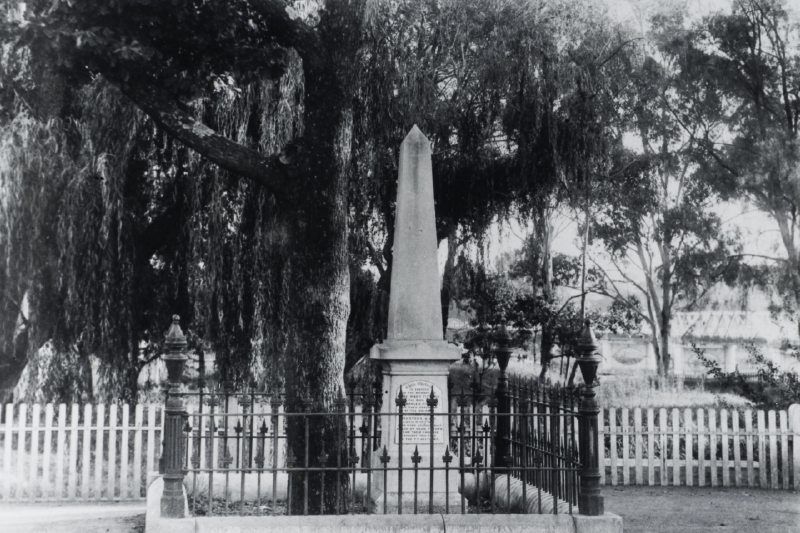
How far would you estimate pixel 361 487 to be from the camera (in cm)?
852

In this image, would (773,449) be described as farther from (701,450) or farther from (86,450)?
(86,450)

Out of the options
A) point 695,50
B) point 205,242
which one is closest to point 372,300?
point 205,242

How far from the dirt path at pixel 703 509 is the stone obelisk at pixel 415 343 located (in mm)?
2487

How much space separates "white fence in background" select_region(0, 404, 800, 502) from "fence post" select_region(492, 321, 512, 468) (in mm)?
3516

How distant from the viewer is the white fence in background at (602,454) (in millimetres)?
10484

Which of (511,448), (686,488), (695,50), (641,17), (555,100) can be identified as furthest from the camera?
(641,17)

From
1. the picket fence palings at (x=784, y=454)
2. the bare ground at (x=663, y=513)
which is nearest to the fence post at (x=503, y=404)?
the bare ground at (x=663, y=513)

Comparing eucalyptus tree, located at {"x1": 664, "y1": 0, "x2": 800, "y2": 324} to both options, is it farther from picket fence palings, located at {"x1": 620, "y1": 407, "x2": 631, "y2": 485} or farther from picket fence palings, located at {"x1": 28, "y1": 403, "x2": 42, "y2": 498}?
picket fence palings, located at {"x1": 28, "y1": 403, "x2": 42, "y2": 498}

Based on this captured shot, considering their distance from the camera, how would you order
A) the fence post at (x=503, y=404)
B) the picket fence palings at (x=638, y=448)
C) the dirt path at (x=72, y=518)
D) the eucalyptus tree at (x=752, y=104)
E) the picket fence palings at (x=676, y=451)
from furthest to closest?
the eucalyptus tree at (x=752, y=104) → the picket fence palings at (x=676, y=451) → the picket fence palings at (x=638, y=448) → the fence post at (x=503, y=404) → the dirt path at (x=72, y=518)

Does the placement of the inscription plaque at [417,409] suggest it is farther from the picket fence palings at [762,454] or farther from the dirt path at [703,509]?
the picket fence palings at [762,454]

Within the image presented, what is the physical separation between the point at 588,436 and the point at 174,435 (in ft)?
10.9

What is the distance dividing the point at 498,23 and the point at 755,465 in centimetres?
897

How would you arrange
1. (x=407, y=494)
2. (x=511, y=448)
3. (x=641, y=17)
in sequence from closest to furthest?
(x=407, y=494), (x=511, y=448), (x=641, y=17)

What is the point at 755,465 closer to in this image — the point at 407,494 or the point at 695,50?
the point at 407,494
